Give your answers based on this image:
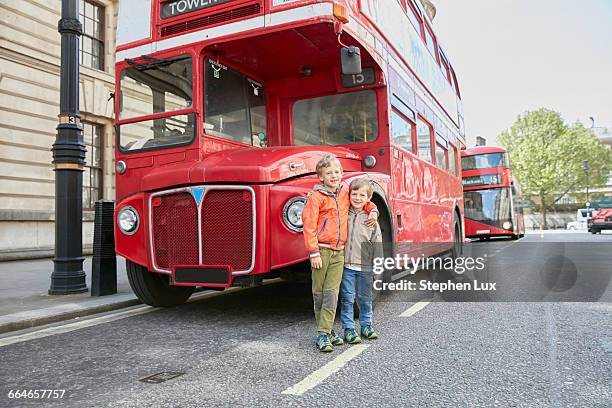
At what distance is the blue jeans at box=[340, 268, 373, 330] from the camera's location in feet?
13.5

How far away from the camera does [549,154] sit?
152 ft

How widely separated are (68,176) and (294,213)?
400cm

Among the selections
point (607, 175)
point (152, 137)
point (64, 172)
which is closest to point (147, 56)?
point (152, 137)

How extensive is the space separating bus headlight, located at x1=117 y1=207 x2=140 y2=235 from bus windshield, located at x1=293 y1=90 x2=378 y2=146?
6.55ft

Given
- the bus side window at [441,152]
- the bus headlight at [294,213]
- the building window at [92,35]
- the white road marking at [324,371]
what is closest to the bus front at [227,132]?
the bus headlight at [294,213]

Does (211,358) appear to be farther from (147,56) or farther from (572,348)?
(147,56)

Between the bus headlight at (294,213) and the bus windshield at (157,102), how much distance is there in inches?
51.6

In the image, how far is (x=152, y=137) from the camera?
17.5 ft

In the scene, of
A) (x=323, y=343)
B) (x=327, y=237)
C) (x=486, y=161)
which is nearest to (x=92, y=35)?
(x=327, y=237)

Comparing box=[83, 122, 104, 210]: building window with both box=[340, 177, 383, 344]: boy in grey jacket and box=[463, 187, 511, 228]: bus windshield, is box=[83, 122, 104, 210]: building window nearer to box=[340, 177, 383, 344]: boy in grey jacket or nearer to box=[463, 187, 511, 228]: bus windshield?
box=[340, 177, 383, 344]: boy in grey jacket

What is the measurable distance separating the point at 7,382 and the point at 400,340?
2.77 meters

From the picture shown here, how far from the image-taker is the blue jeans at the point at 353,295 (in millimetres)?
4113

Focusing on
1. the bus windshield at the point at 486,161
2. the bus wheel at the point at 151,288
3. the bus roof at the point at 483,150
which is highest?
the bus roof at the point at 483,150

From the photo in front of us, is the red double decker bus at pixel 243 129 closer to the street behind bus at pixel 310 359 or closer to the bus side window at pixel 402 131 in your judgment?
the bus side window at pixel 402 131
